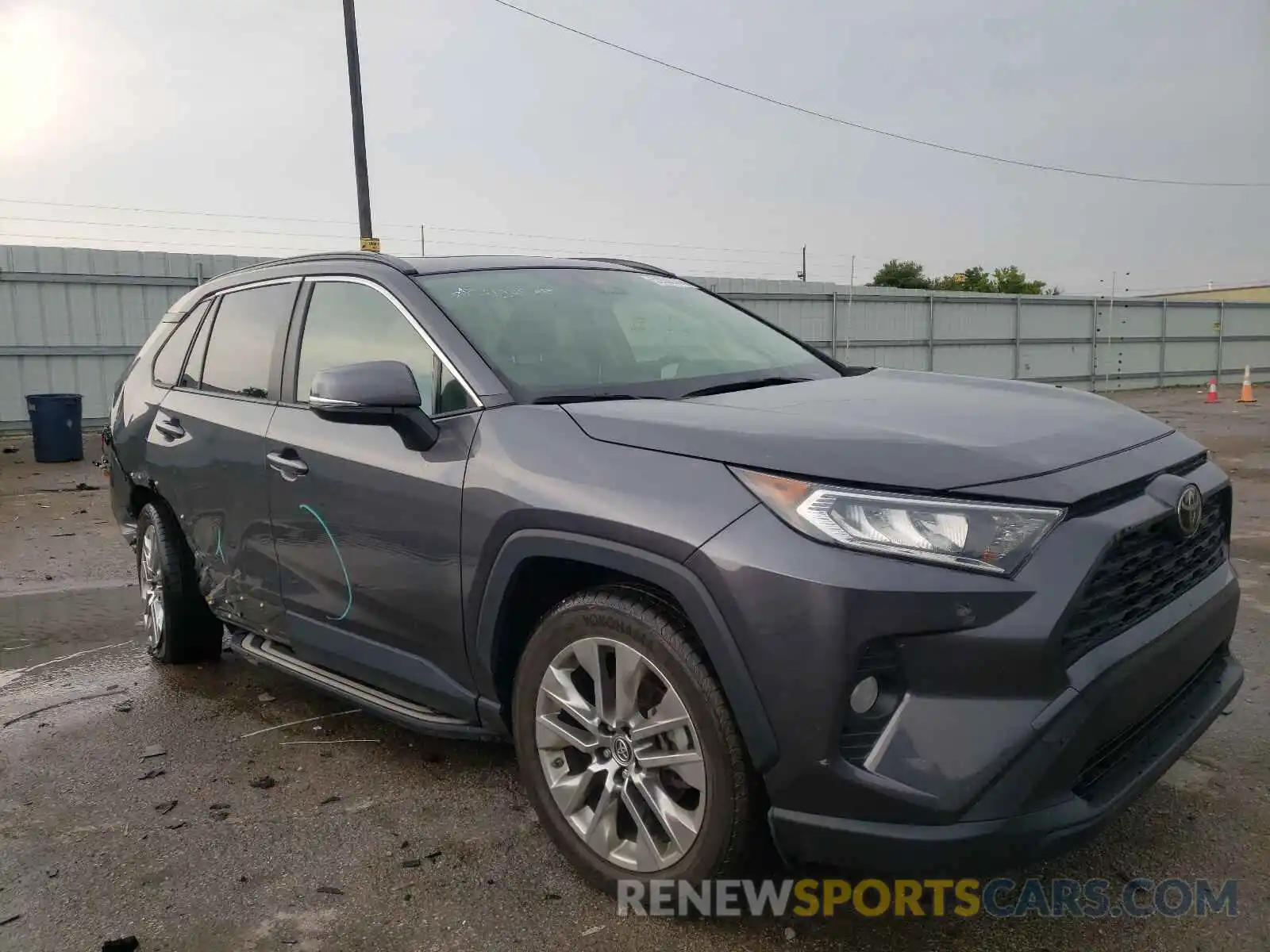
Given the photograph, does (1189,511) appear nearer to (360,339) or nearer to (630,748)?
(630,748)

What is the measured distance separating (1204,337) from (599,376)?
1150 inches

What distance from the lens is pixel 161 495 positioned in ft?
14.9

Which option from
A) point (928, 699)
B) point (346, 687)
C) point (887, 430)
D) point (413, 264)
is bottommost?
point (346, 687)

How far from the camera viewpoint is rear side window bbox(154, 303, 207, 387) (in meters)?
4.66

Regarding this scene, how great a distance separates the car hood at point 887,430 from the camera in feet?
7.42

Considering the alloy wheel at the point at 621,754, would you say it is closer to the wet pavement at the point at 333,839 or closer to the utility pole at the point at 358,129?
the wet pavement at the point at 333,839

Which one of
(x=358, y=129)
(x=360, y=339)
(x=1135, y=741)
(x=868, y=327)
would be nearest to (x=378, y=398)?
(x=360, y=339)

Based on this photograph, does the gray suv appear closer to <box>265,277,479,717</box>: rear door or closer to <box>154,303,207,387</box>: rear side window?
<box>265,277,479,717</box>: rear door

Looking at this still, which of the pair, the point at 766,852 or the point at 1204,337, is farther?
the point at 1204,337

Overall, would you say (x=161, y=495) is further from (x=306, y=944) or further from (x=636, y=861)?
(x=636, y=861)

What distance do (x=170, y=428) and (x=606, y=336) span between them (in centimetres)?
214

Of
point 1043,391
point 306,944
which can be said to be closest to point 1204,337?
point 1043,391

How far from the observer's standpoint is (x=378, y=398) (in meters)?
2.86

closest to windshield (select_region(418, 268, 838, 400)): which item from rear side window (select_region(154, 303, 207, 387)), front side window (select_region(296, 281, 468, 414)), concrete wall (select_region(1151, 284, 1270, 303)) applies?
front side window (select_region(296, 281, 468, 414))
